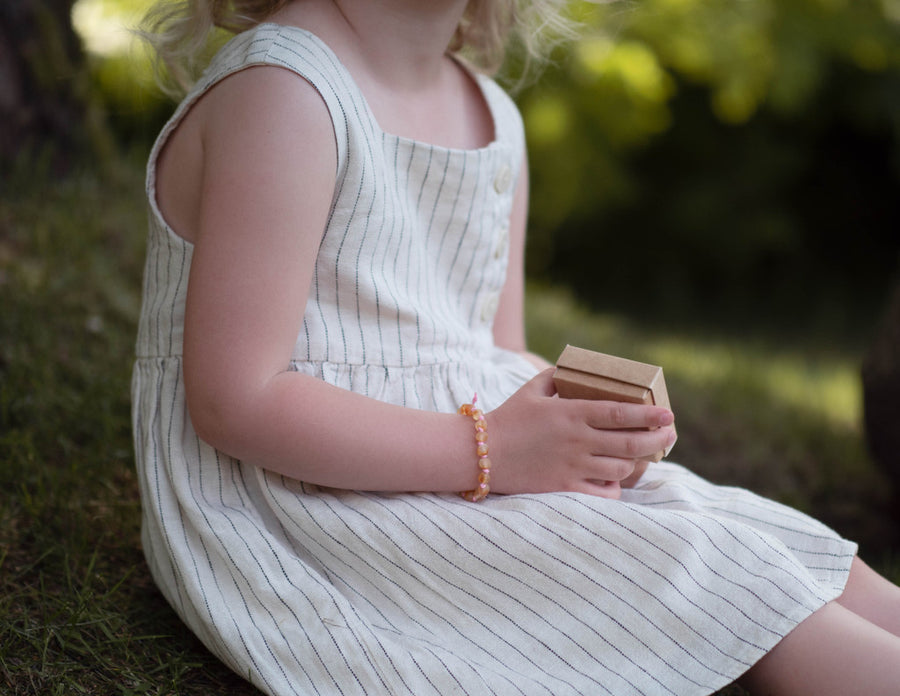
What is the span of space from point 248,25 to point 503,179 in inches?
16.5

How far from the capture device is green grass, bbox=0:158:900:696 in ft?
3.75

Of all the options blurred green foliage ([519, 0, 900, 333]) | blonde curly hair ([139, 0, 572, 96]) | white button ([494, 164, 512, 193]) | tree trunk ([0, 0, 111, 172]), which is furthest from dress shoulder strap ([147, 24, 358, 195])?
blurred green foliage ([519, 0, 900, 333])

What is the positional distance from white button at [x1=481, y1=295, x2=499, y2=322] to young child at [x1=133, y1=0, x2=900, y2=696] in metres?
0.18

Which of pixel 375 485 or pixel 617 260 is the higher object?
pixel 375 485

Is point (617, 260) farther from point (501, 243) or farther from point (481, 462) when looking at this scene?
point (481, 462)

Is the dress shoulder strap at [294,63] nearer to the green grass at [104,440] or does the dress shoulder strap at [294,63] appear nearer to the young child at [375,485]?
the young child at [375,485]

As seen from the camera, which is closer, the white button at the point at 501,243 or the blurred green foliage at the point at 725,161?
the white button at the point at 501,243

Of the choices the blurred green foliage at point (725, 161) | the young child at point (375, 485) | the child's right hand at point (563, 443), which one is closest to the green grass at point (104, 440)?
the young child at point (375, 485)

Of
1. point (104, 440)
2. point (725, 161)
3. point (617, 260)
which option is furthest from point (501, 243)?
point (617, 260)

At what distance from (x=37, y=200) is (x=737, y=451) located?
1783mm

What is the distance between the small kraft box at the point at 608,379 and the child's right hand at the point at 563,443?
12mm

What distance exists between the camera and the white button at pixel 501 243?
4.49 feet

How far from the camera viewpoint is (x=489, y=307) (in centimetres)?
139

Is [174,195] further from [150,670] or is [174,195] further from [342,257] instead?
[150,670]
